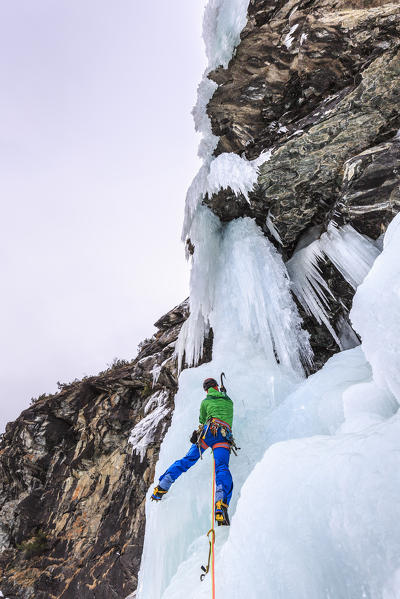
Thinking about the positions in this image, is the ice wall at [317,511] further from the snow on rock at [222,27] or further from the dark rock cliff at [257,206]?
the snow on rock at [222,27]

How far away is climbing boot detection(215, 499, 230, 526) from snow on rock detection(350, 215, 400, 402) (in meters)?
1.70

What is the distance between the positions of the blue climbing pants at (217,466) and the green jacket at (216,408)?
0.19m

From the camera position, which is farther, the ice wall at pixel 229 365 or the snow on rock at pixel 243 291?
the snow on rock at pixel 243 291

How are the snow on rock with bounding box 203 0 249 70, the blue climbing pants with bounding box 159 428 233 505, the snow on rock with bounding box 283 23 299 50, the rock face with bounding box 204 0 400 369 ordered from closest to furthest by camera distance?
the blue climbing pants with bounding box 159 428 233 505 → the rock face with bounding box 204 0 400 369 → the snow on rock with bounding box 283 23 299 50 → the snow on rock with bounding box 203 0 249 70

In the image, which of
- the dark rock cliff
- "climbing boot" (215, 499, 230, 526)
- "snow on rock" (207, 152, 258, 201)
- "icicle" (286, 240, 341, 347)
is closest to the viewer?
"climbing boot" (215, 499, 230, 526)

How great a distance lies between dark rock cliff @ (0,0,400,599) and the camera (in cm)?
559

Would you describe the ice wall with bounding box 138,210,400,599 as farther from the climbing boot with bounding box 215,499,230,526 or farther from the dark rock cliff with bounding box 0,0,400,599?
the dark rock cliff with bounding box 0,0,400,599

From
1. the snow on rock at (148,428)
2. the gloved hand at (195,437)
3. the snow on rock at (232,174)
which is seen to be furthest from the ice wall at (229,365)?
the snow on rock at (148,428)

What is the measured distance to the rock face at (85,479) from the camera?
764 centimetres

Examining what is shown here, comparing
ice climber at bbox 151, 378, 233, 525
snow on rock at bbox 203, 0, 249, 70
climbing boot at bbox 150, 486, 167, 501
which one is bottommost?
climbing boot at bbox 150, 486, 167, 501

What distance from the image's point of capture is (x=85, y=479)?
9328 mm

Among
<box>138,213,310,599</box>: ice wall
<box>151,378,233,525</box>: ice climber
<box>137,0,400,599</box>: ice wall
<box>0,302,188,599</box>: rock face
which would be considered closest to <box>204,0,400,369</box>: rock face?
<box>137,0,400,599</box>: ice wall

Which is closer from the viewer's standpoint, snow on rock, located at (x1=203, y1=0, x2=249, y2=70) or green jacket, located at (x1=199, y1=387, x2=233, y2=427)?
green jacket, located at (x1=199, y1=387, x2=233, y2=427)

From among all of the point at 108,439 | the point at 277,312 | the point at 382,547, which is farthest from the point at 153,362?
the point at 382,547
